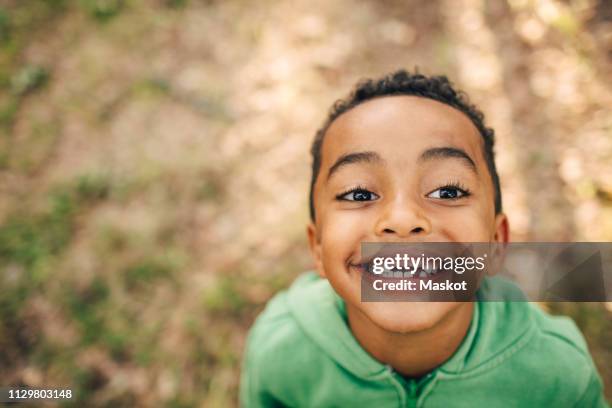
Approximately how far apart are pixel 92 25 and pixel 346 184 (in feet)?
6.85

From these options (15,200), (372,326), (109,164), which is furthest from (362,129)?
(15,200)

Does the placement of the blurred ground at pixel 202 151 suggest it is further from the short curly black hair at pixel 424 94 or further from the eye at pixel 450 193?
the eye at pixel 450 193

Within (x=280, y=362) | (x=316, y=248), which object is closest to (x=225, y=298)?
(x=280, y=362)

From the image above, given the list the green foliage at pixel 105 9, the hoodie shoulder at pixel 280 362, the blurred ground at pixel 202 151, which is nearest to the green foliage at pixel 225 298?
the blurred ground at pixel 202 151

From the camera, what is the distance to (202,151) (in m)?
2.12

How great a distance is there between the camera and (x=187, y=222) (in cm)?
204

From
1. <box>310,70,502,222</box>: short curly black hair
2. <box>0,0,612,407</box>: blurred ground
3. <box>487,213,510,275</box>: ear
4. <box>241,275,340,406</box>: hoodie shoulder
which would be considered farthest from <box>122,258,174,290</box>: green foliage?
<box>487,213,510,275</box>: ear

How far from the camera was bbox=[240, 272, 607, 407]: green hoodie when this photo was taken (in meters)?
1.13

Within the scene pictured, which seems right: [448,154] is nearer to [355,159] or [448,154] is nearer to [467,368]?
[355,159]

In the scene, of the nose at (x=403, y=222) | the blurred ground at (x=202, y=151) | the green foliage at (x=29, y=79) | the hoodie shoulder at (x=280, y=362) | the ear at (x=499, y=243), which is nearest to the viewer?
the nose at (x=403, y=222)

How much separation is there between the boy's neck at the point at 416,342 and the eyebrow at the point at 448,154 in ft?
1.22

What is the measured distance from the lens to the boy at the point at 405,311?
0.93 meters

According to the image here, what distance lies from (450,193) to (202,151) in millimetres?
1444

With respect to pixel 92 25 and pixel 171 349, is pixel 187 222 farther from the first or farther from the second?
pixel 92 25
